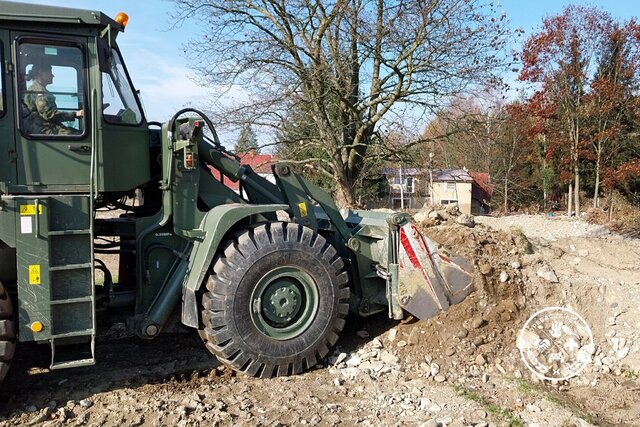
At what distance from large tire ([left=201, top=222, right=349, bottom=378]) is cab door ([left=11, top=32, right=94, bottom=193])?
1.45 m

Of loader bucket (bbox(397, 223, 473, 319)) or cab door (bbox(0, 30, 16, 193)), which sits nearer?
cab door (bbox(0, 30, 16, 193))

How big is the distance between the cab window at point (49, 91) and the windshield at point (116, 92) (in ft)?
0.63

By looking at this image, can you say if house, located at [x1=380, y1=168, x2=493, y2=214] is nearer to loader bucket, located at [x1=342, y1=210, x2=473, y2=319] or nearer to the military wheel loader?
loader bucket, located at [x1=342, y1=210, x2=473, y2=319]

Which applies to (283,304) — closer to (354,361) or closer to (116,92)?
(354,361)

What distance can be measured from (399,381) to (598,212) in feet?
64.1

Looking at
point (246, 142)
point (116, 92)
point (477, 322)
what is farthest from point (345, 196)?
point (116, 92)

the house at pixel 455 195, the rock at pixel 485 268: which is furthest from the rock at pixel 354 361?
the house at pixel 455 195

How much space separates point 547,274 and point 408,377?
7.69 feet

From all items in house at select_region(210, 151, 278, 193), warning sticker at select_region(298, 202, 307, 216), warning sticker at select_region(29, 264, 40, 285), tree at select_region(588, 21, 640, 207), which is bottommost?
warning sticker at select_region(29, 264, 40, 285)

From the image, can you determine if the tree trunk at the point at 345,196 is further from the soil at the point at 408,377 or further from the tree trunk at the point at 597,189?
the tree trunk at the point at 597,189

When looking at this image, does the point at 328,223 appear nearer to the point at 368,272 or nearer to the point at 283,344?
the point at 368,272

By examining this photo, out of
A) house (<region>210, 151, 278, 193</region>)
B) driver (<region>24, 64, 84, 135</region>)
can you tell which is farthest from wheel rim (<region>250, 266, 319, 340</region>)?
house (<region>210, 151, 278, 193</region>)

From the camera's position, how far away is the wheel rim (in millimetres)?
5156

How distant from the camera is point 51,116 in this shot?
15.2 feet
